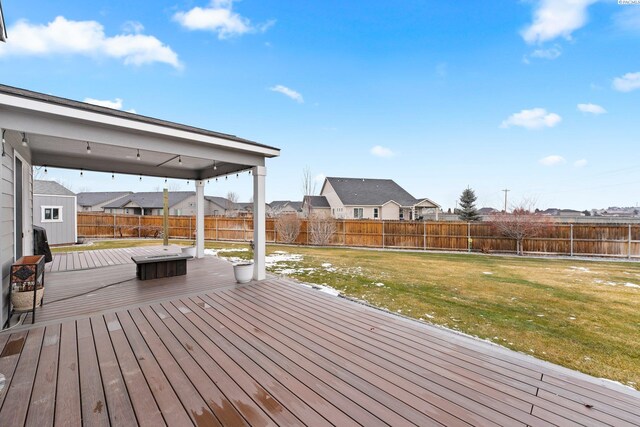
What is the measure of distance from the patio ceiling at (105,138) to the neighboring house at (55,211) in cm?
876

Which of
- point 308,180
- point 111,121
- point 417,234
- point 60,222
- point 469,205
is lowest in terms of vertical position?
point 417,234

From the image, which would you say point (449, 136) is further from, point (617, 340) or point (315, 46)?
point (617, 340)

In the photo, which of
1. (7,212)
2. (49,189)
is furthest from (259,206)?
(49,189)

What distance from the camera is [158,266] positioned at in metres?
6.09

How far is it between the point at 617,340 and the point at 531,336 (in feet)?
3.88

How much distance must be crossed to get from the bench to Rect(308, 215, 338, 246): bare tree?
9.93 metres

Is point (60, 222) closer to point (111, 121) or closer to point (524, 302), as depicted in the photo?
point (111, 121)

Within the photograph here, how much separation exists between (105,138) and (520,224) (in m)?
16.3

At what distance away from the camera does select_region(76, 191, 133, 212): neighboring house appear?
3600 cm

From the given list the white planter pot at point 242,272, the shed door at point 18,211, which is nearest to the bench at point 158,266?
the white planter pot at point 242,272

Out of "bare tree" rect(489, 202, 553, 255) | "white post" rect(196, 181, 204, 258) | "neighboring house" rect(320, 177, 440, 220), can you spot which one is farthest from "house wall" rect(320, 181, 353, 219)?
"white post" rect(196, 181, 204, 258)

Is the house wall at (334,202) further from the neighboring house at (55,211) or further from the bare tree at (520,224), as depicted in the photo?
the neighboring house at (55,211)

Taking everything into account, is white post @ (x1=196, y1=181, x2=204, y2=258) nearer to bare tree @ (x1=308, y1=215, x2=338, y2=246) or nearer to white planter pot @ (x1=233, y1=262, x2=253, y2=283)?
white planter pot @ (x1=233, y1=262, x2=253, y2=283)

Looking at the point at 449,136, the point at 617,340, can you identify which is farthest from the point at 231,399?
the point at 449,136
